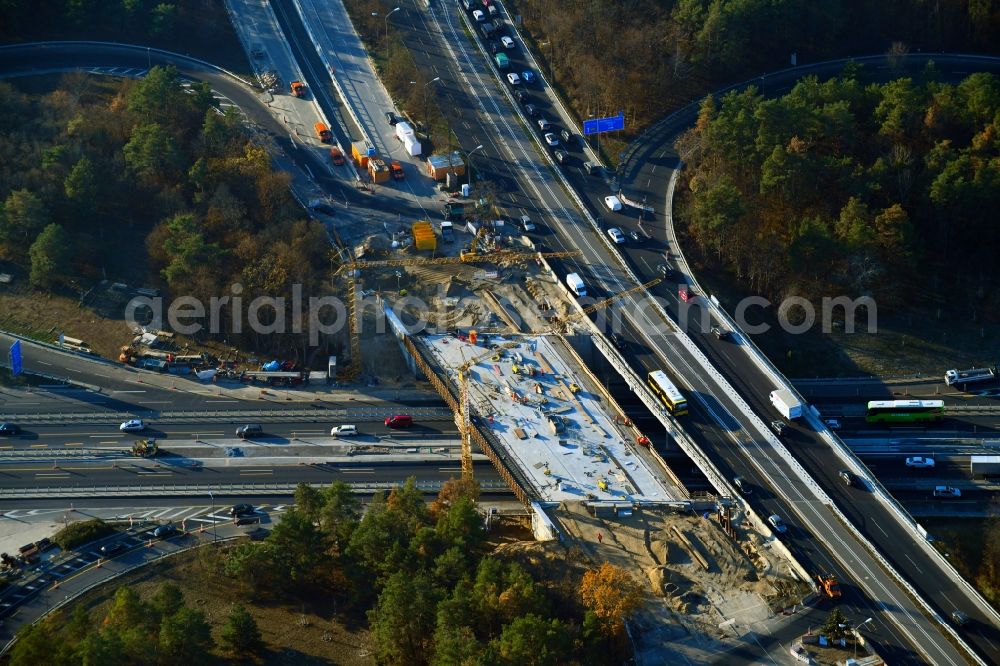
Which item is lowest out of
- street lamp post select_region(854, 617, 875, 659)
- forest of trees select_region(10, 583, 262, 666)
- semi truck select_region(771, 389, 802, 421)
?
street lamp post select_region(854, 617, 875, 659)

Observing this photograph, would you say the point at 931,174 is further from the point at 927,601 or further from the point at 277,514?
the point at 277,514

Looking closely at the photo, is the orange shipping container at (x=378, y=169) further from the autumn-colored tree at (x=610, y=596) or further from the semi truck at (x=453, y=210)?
the autumn-colored tree at (x=610, y=596)

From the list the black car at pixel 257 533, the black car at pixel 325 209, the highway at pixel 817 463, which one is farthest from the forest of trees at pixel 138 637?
the black car at pixel 325 209

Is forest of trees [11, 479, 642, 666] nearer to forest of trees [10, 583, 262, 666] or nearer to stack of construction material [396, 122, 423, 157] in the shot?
forest of trees [10, 583, 262, 666]

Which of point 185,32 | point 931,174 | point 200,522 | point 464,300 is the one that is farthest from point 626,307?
point 185,32

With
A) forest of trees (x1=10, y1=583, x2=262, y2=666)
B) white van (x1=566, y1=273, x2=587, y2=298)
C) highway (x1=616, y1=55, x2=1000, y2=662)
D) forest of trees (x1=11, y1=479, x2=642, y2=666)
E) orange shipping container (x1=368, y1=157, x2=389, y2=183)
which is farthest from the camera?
orange shipping container (x1=368, y1=157, x2=389, y2=183)

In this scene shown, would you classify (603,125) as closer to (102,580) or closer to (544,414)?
(544,414)

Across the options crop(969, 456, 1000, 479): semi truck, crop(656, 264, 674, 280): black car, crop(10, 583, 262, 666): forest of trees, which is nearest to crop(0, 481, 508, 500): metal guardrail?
crop(10, 583, 262, 666): forest of trees
